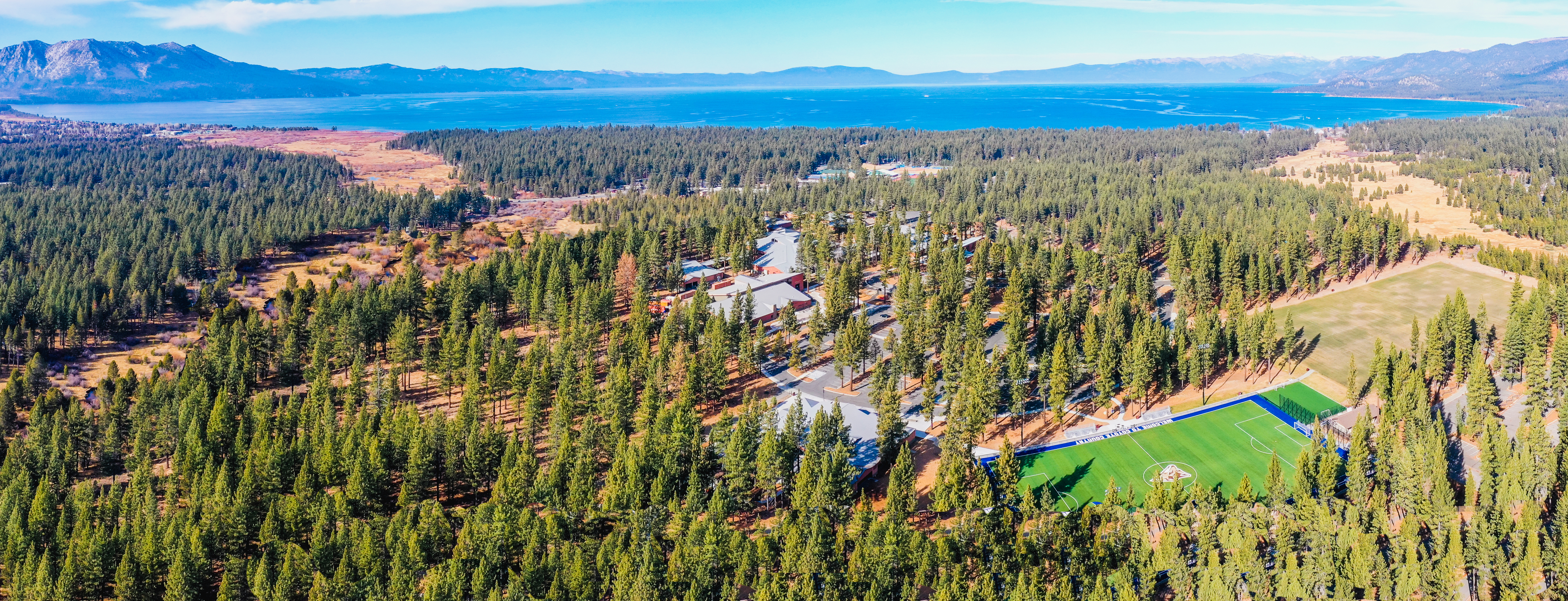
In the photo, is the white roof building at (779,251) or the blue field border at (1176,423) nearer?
the blue field border at (1176,423)

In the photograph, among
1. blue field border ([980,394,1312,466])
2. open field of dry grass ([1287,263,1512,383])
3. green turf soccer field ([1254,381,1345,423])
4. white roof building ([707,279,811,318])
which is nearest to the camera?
A: blue field border ([980,394,1312,466])

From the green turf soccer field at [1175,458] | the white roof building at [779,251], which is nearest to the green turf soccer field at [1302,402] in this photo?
the green turf soccer field at [1175,458]

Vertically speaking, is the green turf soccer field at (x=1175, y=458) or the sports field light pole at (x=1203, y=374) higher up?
the sports field light pole at (x=1203, y=374)

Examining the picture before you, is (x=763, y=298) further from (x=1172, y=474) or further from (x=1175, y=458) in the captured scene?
(x=1172, y=474)

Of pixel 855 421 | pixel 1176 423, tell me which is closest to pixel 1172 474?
pixel 1176 423

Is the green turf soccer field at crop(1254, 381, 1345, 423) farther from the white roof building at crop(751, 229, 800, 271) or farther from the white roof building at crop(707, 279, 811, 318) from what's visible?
the white roof building at crop(751, 229, 800, 271)

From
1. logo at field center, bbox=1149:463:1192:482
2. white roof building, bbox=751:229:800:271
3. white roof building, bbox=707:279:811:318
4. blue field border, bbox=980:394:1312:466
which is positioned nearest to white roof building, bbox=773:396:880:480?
blue field border, bbox=980:394:1312:466

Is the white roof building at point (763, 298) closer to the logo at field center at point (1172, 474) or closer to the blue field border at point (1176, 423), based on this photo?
the blue field border at point (1176, 423)
